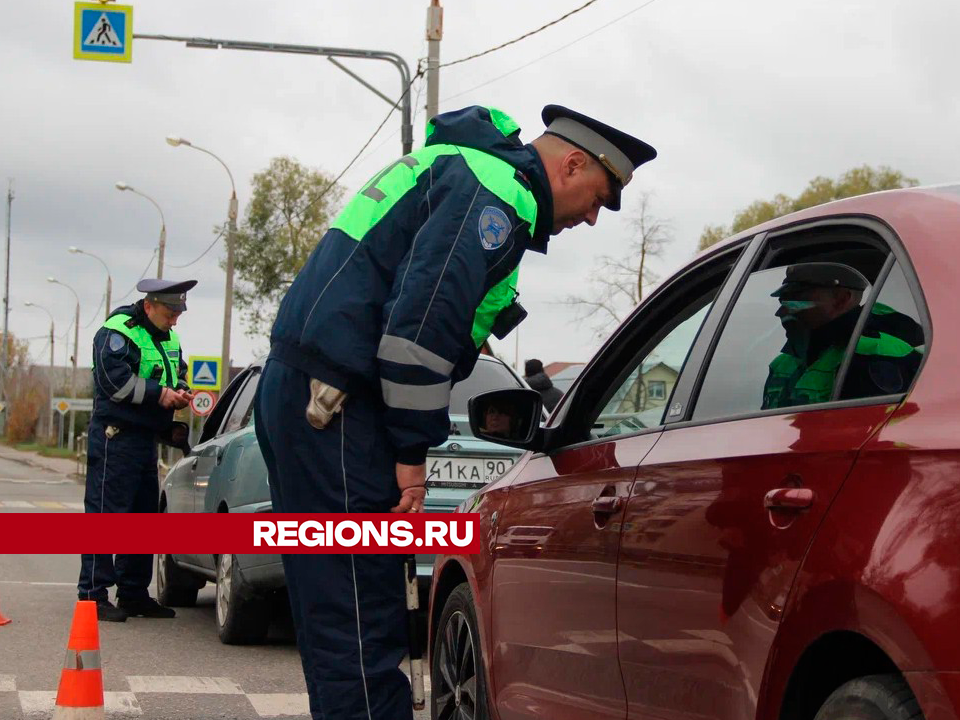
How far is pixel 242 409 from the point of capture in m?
8.89

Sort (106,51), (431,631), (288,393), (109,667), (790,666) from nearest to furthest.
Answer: (790,666) < (288,393) < (431,631) < (109,667) < (106,51)

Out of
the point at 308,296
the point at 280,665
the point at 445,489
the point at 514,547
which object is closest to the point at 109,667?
the point at 280,665

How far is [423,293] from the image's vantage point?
134 inches

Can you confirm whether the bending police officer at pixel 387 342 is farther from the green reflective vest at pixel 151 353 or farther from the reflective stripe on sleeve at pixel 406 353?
the green reflective vest at pixel 151 353

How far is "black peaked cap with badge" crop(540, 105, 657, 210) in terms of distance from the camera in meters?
3.78

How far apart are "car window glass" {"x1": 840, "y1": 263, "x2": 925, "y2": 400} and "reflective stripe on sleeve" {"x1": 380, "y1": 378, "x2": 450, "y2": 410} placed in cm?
104

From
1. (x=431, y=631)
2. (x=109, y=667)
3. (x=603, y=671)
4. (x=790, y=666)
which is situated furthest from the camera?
(x=109, y=667)

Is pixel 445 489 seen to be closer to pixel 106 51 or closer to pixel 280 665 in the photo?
pixel 280 665

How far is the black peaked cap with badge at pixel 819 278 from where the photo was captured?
305 cm

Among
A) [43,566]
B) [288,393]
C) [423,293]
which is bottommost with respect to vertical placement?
[43,566]

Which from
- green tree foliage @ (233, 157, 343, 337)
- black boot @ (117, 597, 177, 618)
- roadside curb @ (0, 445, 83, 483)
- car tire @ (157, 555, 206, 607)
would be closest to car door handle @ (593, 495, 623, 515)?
black boot @ (117, 597, 177, 618)

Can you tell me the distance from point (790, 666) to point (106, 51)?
1530 centimetres

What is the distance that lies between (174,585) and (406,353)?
7.51m

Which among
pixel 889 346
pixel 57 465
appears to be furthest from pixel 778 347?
pixel 57 465
